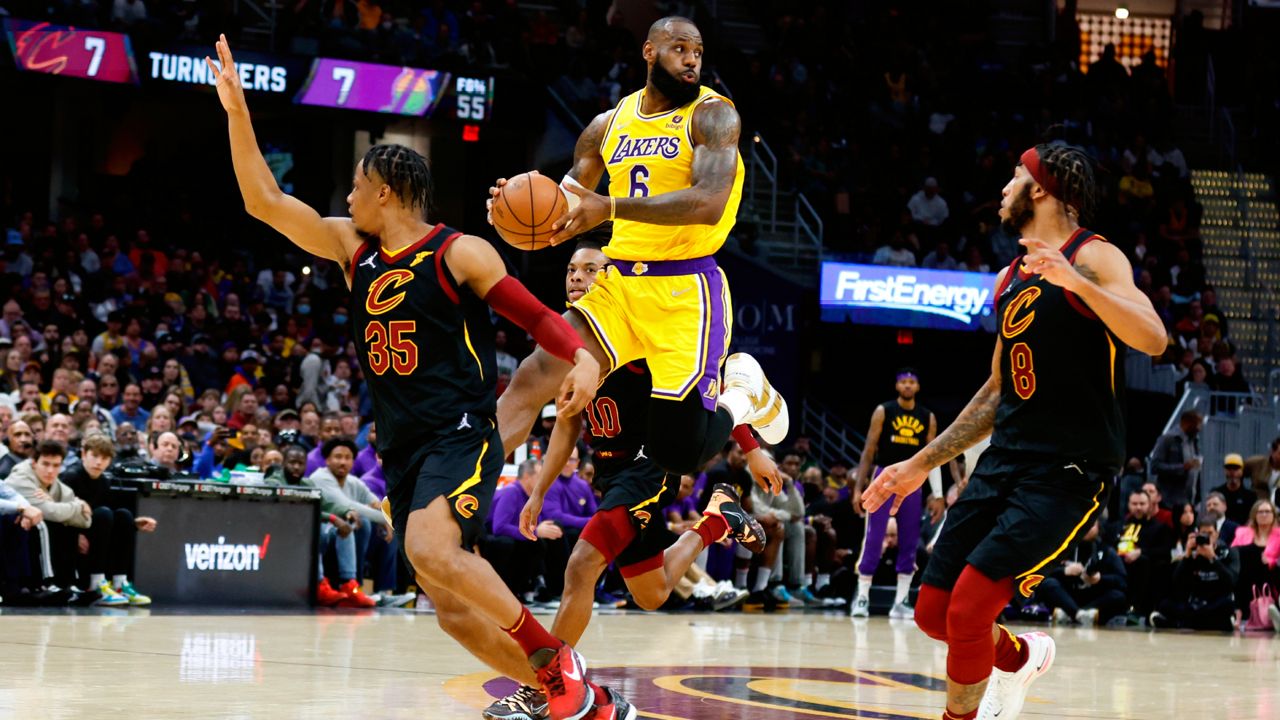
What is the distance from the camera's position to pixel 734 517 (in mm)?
7191

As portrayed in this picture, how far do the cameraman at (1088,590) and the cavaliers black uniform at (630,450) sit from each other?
8170mm

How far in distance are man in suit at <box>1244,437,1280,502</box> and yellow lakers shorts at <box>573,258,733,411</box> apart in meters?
11.7

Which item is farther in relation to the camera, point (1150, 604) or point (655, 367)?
point (1150, 604)

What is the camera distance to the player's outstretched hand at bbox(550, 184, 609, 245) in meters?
5.54

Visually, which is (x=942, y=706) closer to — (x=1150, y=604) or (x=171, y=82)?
(x=1150, y=604)

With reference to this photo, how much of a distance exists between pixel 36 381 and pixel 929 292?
40.5 ft

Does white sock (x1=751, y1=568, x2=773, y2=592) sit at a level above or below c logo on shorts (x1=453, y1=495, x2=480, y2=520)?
A: below

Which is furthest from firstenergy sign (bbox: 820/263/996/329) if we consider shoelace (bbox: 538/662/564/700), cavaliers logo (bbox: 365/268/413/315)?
shoelace (bbox: 538/662/564/700)

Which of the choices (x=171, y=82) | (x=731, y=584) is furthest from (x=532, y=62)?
(x=731, y=584)

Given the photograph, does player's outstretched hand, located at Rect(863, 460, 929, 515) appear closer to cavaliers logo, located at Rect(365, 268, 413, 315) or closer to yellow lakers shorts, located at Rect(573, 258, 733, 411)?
yellow lakers shorts, located at Rect(573, 258, 733, 411)

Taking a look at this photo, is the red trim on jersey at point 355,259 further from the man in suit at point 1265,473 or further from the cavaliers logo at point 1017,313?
the man in suit at point 1265,473

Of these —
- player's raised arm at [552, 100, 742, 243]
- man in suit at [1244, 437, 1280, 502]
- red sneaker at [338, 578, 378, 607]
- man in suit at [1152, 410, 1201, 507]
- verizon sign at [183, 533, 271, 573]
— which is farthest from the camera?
man in suit at [1152, 410, 1201, 507]

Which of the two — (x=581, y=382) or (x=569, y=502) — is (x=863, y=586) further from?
(x=581, y=382)

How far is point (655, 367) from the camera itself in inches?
249
